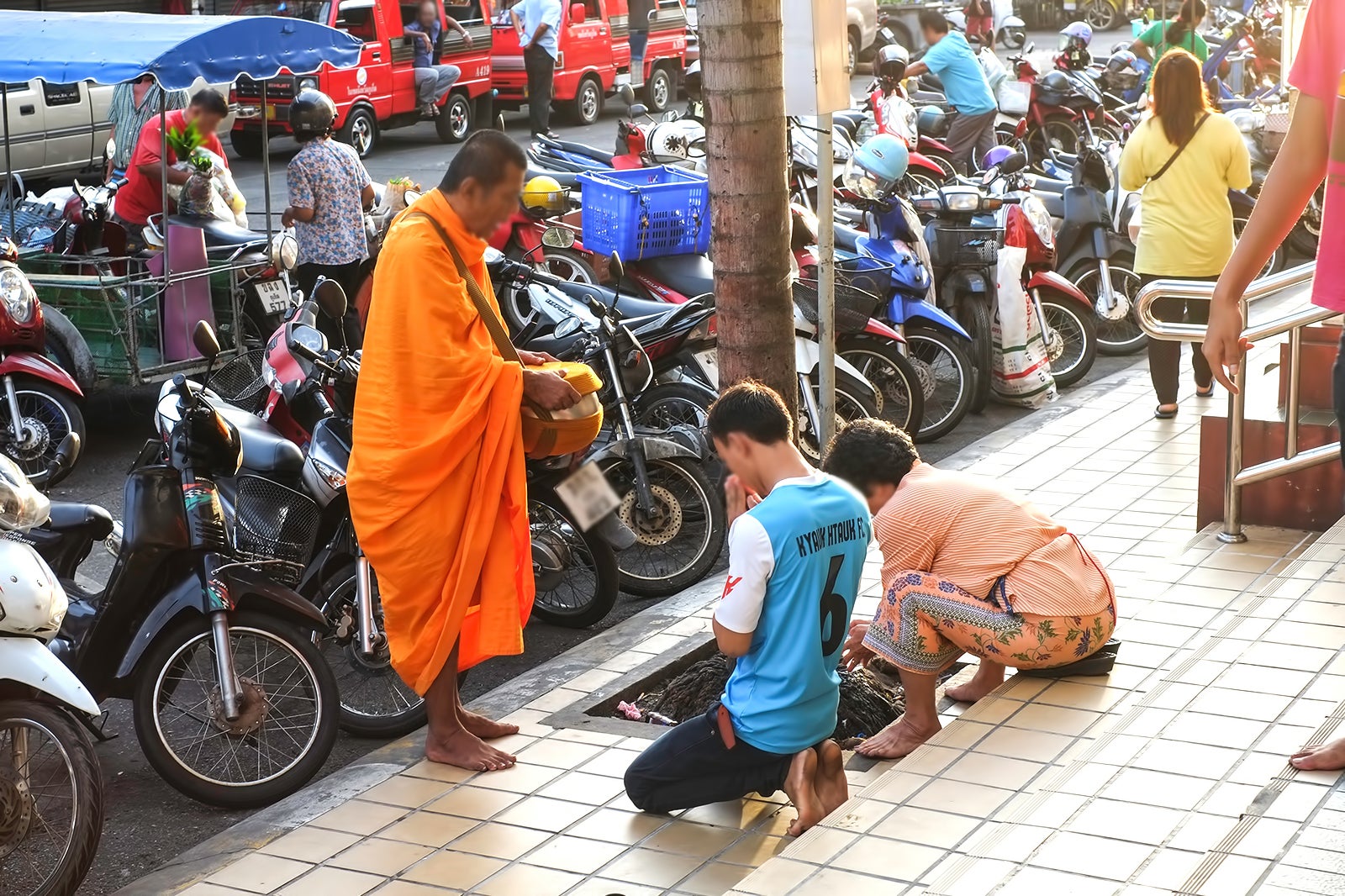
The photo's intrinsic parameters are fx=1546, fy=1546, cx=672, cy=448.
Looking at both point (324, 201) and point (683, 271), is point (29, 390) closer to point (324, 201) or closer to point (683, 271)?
point (324, 201)

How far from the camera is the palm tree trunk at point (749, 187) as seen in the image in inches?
190

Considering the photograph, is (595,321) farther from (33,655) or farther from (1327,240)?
(1327,240)

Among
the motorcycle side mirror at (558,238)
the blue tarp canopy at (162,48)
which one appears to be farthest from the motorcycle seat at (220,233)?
the motorcycle side mirror at (558,238)

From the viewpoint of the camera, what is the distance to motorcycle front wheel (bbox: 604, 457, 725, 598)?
6273 mm

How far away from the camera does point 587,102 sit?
73.3 feet

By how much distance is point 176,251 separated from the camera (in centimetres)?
875

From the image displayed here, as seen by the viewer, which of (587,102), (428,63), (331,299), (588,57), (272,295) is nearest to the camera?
(331,299)

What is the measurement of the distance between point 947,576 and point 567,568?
5.78 ft

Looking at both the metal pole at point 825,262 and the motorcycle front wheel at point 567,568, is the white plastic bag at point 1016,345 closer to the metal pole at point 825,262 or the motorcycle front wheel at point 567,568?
the metal pole at point 825,262

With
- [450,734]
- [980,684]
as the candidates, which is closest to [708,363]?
[980,684]

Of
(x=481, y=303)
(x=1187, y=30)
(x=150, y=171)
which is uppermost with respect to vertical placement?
(x=1187, y=30)

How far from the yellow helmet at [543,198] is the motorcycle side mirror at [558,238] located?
395 mm

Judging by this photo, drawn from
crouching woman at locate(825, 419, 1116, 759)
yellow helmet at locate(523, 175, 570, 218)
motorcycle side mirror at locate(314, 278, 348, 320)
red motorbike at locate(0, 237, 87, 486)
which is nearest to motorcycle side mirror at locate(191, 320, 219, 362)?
motorcycle side mirror at locate(314, 278, 348, 320)

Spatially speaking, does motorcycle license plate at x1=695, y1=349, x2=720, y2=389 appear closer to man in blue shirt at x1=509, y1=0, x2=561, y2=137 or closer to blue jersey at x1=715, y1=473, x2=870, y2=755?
blue jersey at x1=715, y1=473, x2=870, y2=755
